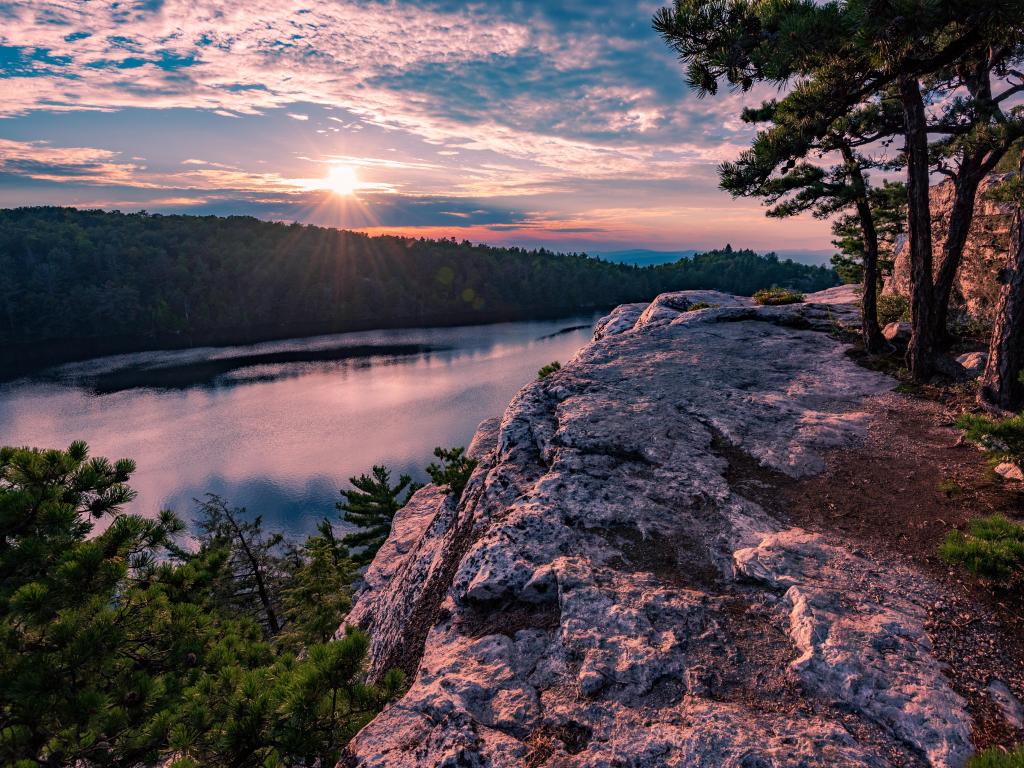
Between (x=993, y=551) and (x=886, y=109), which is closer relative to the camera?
(x=993, y=551)

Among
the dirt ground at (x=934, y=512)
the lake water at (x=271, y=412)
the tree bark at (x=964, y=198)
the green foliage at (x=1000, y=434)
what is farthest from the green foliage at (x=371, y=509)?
the green foliage at (x=1000, y=434)

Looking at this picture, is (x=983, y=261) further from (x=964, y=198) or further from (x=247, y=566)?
(x=247, y=566)

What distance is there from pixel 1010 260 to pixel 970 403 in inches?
98.0

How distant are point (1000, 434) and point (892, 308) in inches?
429

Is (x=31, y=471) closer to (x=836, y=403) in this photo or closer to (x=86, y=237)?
(x=836, y=403)

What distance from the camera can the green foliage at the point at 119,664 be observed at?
491 centimetres

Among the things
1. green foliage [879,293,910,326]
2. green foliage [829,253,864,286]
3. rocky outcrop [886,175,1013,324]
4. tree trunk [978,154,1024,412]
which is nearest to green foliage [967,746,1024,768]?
tree trunk [978,154,1024,412]

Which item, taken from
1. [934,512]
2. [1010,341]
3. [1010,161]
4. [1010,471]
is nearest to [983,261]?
[1010,161]

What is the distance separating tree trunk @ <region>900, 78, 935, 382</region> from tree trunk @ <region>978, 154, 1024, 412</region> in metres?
1.75

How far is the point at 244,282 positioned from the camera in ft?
488

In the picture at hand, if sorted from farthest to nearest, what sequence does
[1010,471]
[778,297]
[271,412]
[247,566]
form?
[271,412] → [247,566] → [778,297] → [1010,471]

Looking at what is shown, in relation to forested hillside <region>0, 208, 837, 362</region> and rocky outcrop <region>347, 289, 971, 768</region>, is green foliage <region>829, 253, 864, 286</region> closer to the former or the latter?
rocky outcrop <region>347, 289, 971, 768</region>

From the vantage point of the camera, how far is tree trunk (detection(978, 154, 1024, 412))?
8.36 m

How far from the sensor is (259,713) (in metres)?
Answer: 4.97
